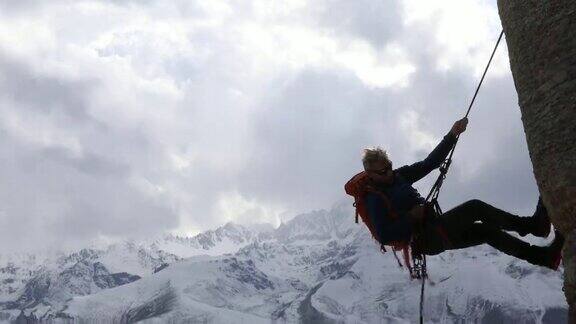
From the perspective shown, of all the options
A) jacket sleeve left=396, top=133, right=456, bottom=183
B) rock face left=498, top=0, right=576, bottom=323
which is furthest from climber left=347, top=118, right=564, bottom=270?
rock face left=498, top=0, right=576, bottom=323

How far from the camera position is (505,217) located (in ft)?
24.9

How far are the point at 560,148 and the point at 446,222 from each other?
7.38 feet

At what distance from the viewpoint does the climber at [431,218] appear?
742 centimetres

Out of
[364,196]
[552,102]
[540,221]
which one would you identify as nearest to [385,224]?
[364,196]

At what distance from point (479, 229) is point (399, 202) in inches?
37.6

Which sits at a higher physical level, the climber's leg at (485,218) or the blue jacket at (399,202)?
the blue jacket at (399,202)

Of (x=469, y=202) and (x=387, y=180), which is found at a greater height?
(x=387, y=180)

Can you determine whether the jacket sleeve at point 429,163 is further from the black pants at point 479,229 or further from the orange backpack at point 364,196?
the black pants at point 479,229

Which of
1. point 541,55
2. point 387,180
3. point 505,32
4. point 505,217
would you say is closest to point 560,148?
point 541,55

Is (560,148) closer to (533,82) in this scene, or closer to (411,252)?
(533,82)

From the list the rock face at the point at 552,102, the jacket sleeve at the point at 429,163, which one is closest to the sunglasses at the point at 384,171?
the jacket sleeve at the point at 429,163

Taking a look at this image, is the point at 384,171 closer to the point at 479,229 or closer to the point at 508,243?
the point at 479,229

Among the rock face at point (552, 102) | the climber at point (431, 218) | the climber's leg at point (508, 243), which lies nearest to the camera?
the rock face at point (552, 102)

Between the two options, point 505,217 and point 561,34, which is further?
point 505,217
